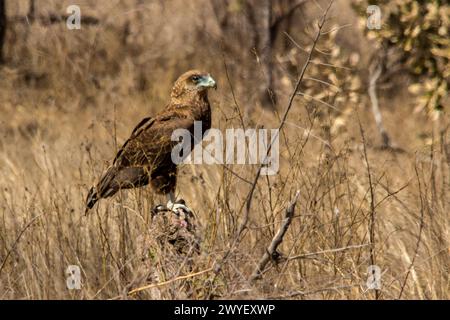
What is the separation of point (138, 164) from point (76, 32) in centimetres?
656

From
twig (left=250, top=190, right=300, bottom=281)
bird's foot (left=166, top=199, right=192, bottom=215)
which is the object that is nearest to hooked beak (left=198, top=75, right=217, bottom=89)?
bird's foot (left=166, top=199, right=192, bottom=215)

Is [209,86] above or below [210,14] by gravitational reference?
above

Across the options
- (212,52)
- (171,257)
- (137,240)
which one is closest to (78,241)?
(137,240)

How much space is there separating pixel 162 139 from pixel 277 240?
1.45m

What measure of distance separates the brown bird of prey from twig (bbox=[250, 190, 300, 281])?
4.17 ft

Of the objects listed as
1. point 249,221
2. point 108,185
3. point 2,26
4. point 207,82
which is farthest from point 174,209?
point 2,26

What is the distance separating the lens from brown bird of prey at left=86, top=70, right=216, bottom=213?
4.85 m

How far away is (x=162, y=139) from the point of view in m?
4.80

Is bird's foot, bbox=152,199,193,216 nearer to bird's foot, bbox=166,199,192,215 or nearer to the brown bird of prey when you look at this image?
bird's foot, bbox=166,199,192,215

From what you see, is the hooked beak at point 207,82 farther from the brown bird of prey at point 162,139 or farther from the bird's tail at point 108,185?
the bird's tail at point 108,185

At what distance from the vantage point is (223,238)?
4.12m

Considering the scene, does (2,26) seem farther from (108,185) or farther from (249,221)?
(249,221)
